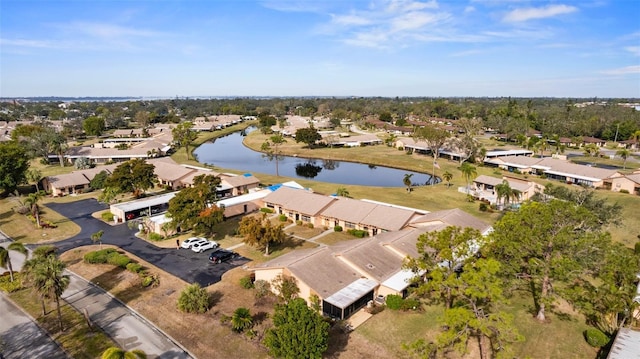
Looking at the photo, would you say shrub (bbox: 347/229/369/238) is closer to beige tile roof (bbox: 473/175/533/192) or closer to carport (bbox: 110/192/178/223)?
carport (bbox: 110/192/178/223)

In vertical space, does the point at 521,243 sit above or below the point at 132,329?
above

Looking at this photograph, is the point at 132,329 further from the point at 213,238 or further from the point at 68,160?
the point at 68,160

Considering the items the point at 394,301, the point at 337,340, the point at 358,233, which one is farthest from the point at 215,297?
the point at 358,233

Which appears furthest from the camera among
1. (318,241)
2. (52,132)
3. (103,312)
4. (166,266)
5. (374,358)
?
(52,132)

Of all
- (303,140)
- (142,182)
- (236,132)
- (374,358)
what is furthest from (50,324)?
(236,132)

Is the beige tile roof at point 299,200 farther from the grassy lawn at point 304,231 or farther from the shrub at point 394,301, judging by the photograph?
the shrub at point 394,301

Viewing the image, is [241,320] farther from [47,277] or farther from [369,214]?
[369,214]
